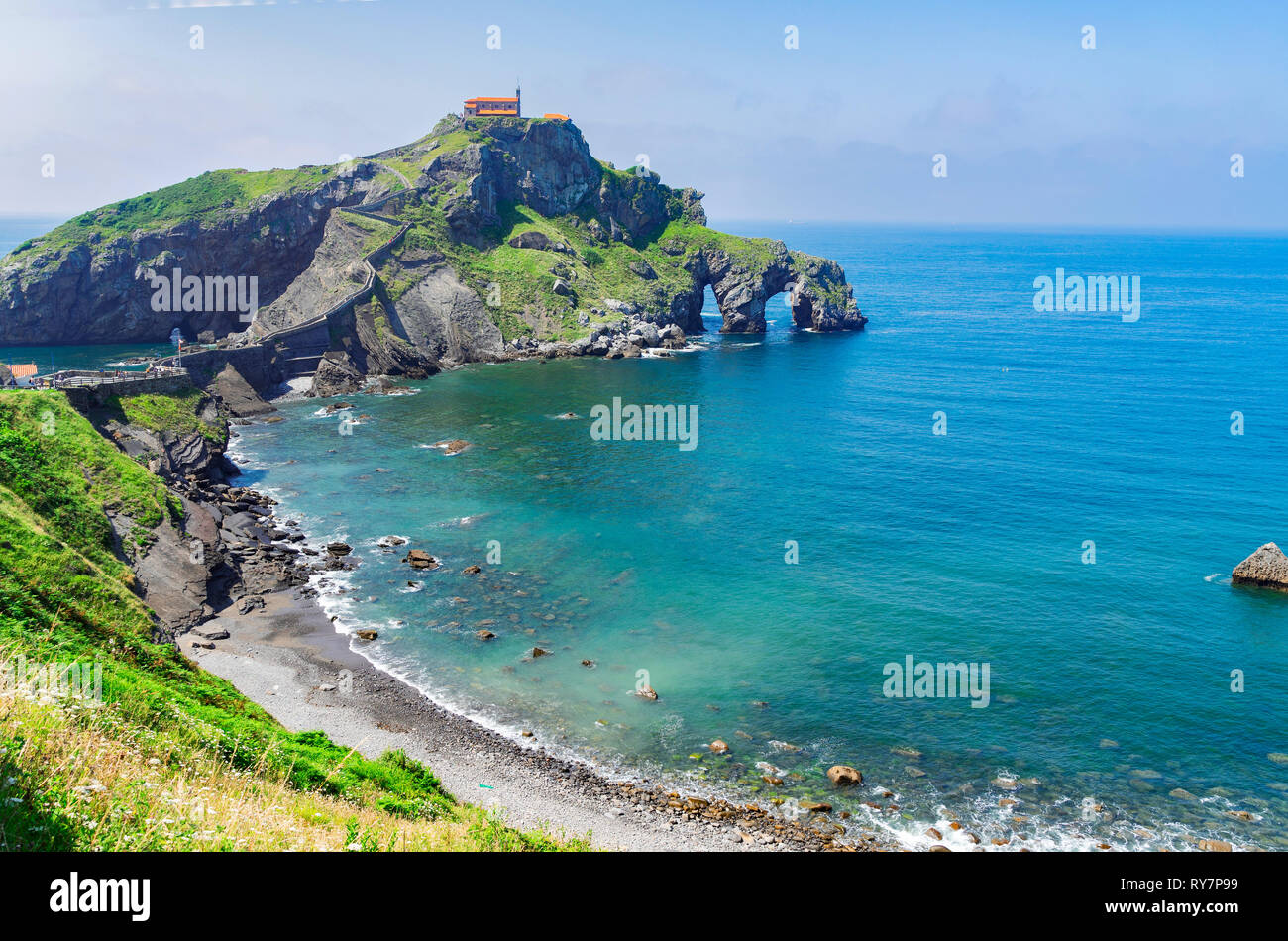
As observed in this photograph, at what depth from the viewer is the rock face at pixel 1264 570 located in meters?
53.0

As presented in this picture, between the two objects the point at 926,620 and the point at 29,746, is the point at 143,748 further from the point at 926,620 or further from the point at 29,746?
the point at 926,620

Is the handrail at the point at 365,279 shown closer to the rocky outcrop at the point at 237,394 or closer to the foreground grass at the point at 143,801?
the rocky outcrop at the point at 237,394

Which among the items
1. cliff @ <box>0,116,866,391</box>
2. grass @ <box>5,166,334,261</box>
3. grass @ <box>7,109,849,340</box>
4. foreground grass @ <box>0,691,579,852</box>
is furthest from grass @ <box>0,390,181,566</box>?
grass @ <box>5,166,334,261</box>

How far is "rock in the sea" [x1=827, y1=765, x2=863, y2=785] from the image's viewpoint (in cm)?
3622

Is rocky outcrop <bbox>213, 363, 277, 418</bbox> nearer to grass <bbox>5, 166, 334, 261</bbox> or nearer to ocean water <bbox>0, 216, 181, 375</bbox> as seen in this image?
ocean water <bbox>0, 216, 181, 375</bbox>

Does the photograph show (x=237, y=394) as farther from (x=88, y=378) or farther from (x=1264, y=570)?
(x=1264, y=570)

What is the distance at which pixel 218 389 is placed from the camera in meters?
96.4

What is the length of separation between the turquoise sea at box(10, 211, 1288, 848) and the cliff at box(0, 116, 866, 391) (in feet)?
84.0

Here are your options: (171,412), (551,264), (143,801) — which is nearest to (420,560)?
(171,412)

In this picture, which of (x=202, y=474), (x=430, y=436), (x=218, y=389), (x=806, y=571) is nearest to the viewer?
(x=806, y=571)

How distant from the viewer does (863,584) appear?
54.8 metres

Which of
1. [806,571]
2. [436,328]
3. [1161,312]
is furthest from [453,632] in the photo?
[1161,312]

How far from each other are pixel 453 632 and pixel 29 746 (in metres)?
34.6
